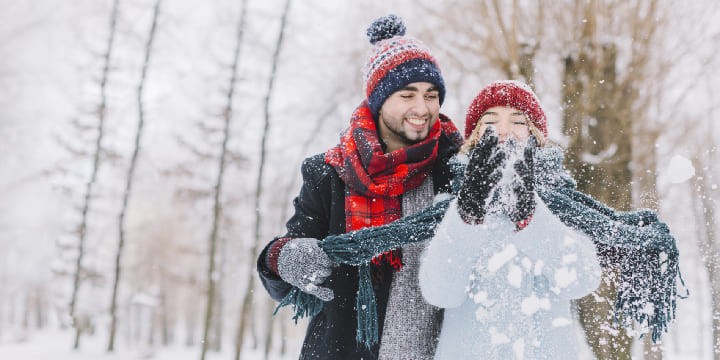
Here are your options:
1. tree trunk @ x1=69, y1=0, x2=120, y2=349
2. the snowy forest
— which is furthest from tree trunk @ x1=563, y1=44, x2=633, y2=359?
tree trunk @ x1=69, y1=0, x2=120, y2=349

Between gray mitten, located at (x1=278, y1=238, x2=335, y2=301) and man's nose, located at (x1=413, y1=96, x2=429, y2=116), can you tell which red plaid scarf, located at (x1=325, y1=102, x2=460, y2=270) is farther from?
gray mitten, located at (x1=278, y1=238, x2=335, y2=301)

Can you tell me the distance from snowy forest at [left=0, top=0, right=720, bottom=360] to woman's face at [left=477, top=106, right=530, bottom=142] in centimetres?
58

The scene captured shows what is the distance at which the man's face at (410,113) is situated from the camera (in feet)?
6.77

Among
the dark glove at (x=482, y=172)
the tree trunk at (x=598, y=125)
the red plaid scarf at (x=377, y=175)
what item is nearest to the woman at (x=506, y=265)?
the dark glove at (x=482, y=172)

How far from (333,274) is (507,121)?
2.82ft

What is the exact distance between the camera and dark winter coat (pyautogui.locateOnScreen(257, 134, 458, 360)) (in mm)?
1999

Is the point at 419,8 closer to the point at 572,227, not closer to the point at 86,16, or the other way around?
the point at 572,227

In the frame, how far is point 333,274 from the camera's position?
206cm

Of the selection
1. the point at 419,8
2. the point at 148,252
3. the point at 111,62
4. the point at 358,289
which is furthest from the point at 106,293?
the point at 358,289

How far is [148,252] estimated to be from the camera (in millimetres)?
27750

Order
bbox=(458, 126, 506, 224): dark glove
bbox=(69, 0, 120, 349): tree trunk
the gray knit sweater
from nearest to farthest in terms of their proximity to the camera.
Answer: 1. bbox=(458, 126, 506, 224): dark glove
2. the gray knit sweater
3. bbox=(69, 0, 120, 349): tree trunk

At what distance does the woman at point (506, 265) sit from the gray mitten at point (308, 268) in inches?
16.3

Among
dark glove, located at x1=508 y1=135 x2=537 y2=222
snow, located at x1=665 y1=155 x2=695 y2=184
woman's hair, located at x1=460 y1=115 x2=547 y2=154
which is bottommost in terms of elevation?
dark glove, located at x1=508 y1=135 x2=537 y2=222

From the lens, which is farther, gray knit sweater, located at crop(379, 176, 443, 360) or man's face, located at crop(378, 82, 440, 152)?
man's face, located at crop(378, 82, 440, 152)
